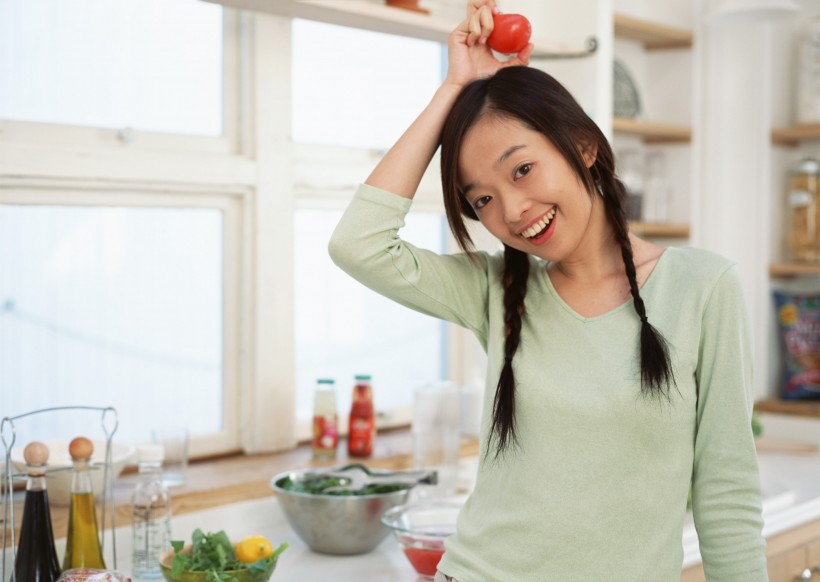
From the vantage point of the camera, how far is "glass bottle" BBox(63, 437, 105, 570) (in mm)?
1584

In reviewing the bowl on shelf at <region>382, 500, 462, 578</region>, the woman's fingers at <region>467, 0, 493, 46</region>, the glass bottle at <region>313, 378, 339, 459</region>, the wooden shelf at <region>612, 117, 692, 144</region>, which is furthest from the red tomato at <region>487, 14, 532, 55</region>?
the wooden shelf at <region>612, 117, 692, 144</region>

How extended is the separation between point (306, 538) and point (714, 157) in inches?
77.5

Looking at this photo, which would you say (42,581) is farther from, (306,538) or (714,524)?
(714,524)

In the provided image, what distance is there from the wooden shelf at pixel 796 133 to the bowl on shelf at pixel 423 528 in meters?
1.83

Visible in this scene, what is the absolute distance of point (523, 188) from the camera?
1.32 metres

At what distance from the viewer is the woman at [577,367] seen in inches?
52.2

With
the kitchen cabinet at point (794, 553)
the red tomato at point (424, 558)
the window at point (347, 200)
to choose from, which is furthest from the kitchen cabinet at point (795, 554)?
the window at point (347, 200)

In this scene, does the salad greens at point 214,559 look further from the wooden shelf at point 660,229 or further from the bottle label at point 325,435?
the wooden shelf at point 660,229

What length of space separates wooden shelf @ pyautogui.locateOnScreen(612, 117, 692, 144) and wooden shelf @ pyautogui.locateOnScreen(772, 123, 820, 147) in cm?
28

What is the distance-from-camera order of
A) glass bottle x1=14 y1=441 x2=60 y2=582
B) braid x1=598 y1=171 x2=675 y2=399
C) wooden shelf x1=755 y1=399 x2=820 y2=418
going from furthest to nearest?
wooden shelf x1=755 y1=399 x2=820 y2=418
glass bottle x1=14 y1=441 x2=60 y2=582
braid x1=598 y1=171 x2=675 y2=399

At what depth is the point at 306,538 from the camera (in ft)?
6.11

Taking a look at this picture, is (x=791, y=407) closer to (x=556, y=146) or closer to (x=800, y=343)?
(x=800, y=343)

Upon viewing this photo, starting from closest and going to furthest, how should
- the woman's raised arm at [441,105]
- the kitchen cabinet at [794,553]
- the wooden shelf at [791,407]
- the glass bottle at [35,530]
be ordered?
the woman's raised arm at [441,105], the glass bottle at [35,530], the kitchen cabinet at [794,553], the wooden shelf at [791,407]

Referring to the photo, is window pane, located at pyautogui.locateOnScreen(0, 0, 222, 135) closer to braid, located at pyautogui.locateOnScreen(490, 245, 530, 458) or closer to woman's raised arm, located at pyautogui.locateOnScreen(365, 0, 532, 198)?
woman's raised arm, located at pyautogui.locateOnScreen(365, 0, 532, 198)
